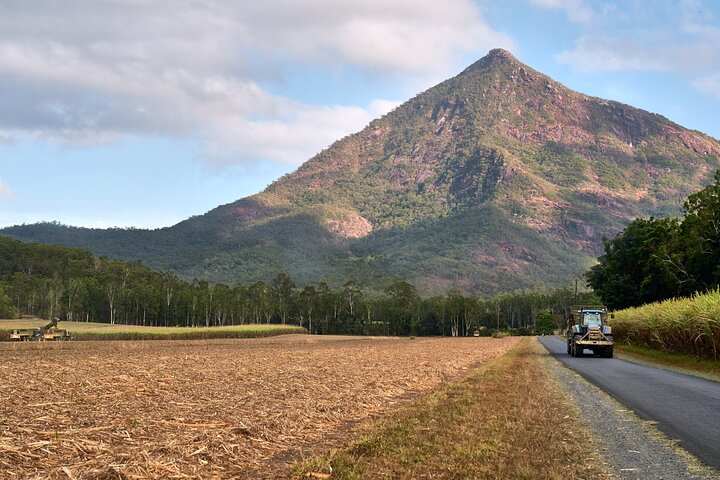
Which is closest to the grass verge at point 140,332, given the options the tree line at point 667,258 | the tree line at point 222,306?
the tree line at point 222,306

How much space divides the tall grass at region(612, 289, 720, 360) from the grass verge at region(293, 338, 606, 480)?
59.8 ft

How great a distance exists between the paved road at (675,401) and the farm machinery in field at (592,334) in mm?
12683

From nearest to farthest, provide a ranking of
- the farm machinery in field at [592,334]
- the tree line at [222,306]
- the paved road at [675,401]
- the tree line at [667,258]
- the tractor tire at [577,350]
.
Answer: the paved road at [675,401]
the farm machinery in field at [592,334]
the tractor tire at [577,350]
the tree line at [667,258]
the tree line at [222,306]

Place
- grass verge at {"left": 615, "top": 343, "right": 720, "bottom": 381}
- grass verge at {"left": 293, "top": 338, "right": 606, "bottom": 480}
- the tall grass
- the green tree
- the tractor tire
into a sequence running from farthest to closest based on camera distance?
the green tree < the tractor tire < the tall grass < grass verge at {"left": 615, "top": 343, "right": 720, "bottom": 381} < grass verge at {"left": 293, "top": 338, "right": 606, "bottom": 480}

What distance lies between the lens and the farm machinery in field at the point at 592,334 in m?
42.6

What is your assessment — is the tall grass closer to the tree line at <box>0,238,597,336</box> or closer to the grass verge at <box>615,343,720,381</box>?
the grass verge at <box>615,343,720,381</box>

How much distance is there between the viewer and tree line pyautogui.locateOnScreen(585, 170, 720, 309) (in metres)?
57.1

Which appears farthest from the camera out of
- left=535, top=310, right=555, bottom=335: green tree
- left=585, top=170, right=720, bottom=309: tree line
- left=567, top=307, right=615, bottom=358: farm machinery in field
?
left=535, top=310, right=555, bottom=335: green tree

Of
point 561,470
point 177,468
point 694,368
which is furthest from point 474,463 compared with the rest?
point 694,368

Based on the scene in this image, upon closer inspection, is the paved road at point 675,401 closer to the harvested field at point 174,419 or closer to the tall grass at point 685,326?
the tall grass at point 685,326

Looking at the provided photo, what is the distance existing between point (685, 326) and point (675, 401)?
2075 cm

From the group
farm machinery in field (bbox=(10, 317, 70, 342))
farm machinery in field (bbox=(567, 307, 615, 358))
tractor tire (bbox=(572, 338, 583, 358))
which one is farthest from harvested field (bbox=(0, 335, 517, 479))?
farm machinery in field (bbox=(10, 317, 70, 342))

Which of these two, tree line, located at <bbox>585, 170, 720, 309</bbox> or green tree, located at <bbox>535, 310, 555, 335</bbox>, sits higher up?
tree line, located at <bbox>585, 170, 720, 309</bbox>

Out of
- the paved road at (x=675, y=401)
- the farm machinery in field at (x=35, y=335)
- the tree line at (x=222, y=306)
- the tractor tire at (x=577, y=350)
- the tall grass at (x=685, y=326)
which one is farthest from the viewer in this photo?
the tree line at (x=222, y=306)
